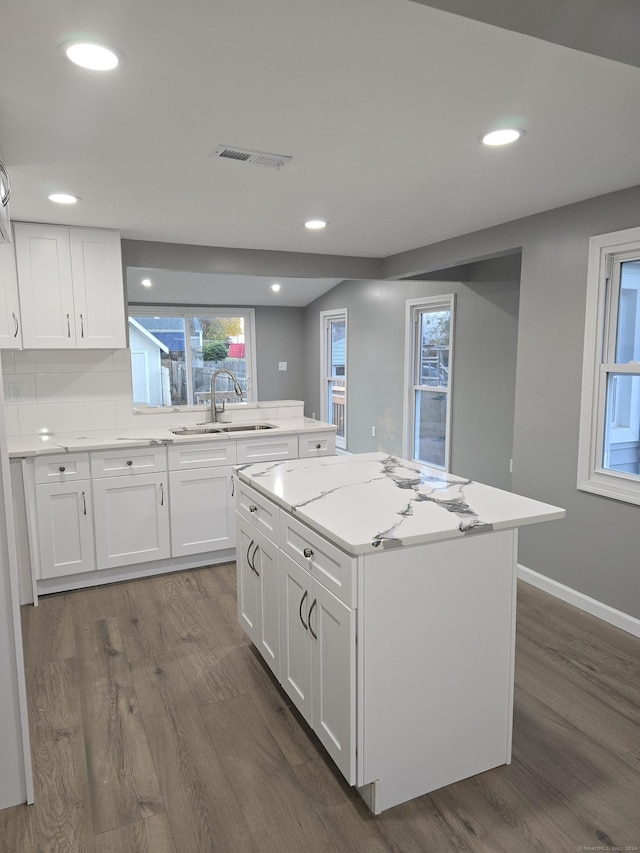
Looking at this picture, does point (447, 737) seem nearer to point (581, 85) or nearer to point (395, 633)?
point (395, 633)

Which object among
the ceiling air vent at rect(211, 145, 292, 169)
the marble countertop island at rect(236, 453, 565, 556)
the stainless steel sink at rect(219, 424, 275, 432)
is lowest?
the marble countertop island at rect(236, 453, 565, 556)

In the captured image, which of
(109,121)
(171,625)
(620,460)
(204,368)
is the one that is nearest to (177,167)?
(109,121)

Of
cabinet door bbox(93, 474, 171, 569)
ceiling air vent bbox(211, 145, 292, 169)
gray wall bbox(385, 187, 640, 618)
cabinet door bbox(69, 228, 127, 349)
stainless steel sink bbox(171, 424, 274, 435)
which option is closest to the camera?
ceiling air vent bbox(211, 145, 292, 169)

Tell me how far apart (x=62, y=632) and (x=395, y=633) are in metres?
2.06

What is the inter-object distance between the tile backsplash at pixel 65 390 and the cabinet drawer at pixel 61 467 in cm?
64

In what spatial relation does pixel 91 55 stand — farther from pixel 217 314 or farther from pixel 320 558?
pixel 217 314

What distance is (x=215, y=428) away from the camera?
410 centimetres

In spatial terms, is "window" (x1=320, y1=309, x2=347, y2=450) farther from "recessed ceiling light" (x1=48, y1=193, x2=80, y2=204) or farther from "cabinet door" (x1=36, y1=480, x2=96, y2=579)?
"recessed ceiling light" (x1=48, y1=193, x2=80, y2=204)

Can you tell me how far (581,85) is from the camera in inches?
66.2

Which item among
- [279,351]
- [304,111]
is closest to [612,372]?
[304,111]

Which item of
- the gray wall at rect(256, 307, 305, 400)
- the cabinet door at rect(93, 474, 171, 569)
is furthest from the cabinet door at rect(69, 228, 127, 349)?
the gray wall at rect(256, 307, 305, 400)

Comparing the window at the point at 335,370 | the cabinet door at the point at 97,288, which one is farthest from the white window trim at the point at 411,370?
the cabinet door at the point at 97,288

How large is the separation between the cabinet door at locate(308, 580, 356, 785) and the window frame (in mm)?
6403

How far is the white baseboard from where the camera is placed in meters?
2.92
